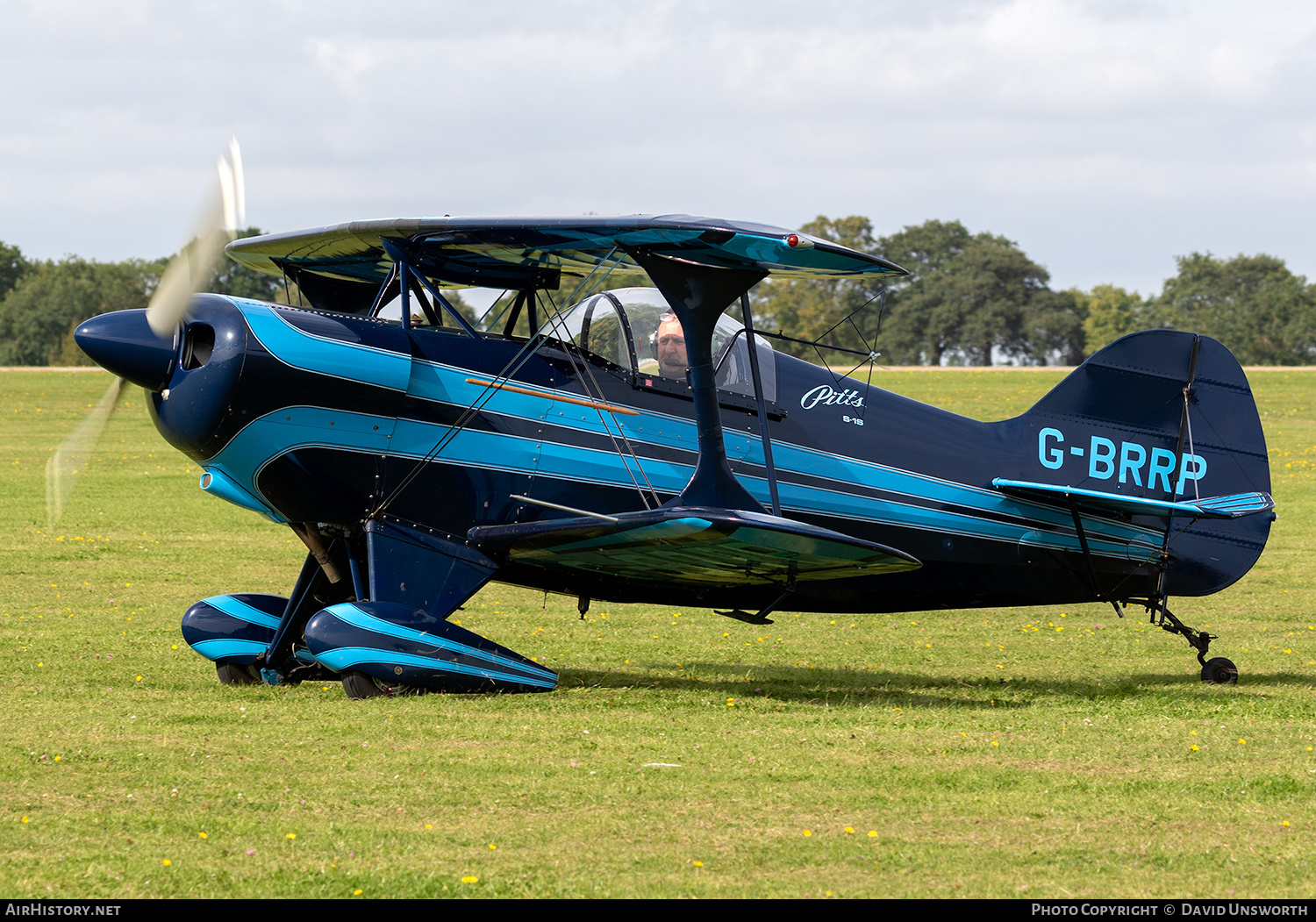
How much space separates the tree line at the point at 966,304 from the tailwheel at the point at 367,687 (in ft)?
199

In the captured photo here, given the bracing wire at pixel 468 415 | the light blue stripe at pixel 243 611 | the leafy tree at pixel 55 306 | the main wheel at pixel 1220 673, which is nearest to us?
the bracing wire at pixel 468 415

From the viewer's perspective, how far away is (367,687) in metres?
8.89

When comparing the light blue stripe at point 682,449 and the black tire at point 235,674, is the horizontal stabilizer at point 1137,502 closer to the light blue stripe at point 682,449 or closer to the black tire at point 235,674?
the light blue stripe at point 682,449

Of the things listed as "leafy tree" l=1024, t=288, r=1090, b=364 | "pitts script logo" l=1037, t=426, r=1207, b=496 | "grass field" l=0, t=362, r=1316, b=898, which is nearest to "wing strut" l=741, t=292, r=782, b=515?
"grass field" l=0, t=362, r=1316, b=898

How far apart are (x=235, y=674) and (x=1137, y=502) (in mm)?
6732

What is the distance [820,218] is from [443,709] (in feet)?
277

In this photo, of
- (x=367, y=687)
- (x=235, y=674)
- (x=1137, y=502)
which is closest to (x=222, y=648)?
(x=235, y=674)

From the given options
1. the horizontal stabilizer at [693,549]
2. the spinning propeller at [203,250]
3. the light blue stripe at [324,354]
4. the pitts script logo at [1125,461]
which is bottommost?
the horizontal stabilizer at [693,549]

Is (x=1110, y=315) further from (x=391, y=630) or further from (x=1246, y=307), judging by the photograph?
(x=391, y=630)

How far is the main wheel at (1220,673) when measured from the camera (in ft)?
34.3

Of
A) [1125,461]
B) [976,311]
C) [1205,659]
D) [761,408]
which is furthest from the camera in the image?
[976,311]

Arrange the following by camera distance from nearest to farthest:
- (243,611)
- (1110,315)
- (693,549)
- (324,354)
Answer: (693,549)
(324,354)
(243,611)
(1110,315)

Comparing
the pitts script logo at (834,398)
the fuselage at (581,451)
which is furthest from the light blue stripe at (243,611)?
the pitts script logo at (834,398)
